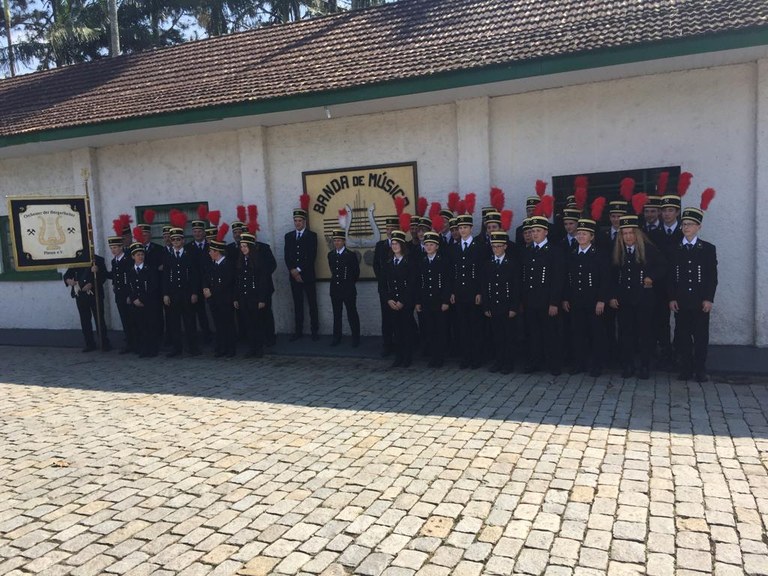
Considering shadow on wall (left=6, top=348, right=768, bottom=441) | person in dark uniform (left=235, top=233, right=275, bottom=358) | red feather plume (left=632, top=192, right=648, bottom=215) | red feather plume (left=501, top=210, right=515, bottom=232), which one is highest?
red feather plume (left=632, top=192, right=648, bottom=215)

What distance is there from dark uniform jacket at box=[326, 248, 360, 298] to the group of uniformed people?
20 mm

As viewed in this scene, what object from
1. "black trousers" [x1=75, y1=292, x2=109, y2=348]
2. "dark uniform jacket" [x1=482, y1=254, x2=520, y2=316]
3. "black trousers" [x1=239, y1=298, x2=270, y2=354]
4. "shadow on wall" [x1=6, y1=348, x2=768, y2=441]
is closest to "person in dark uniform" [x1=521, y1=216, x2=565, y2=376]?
"dark uniform jacket" [x1=482, y1=254, x2=520, y2=316]

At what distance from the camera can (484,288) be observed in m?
7.30

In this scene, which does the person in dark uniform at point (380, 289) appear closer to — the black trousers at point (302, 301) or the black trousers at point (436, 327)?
the black trousers at point (436, 327)

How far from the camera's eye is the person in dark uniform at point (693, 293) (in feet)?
21.1

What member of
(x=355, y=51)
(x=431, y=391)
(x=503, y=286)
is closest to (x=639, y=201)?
(x=503, y=286)

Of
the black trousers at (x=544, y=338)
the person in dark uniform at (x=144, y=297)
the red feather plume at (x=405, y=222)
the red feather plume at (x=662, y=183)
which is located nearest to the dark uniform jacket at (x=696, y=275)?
the red feather plume at (x=662, y=183)

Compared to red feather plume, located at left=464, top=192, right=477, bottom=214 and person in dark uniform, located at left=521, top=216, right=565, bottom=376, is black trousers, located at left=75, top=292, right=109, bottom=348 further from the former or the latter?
person in dark uniform, located at left=521, top=216, right=565, bottom=376

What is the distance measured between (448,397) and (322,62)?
5.92 metres

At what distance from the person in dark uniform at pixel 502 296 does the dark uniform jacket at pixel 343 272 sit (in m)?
2.36

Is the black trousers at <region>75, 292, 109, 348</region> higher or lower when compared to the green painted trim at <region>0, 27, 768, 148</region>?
lower

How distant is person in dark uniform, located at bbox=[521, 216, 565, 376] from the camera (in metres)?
6.94

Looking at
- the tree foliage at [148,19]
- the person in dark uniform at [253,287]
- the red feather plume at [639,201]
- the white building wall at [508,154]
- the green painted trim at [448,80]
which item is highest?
the tree foliage at [148,19]

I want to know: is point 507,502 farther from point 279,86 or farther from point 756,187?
point 279,86
